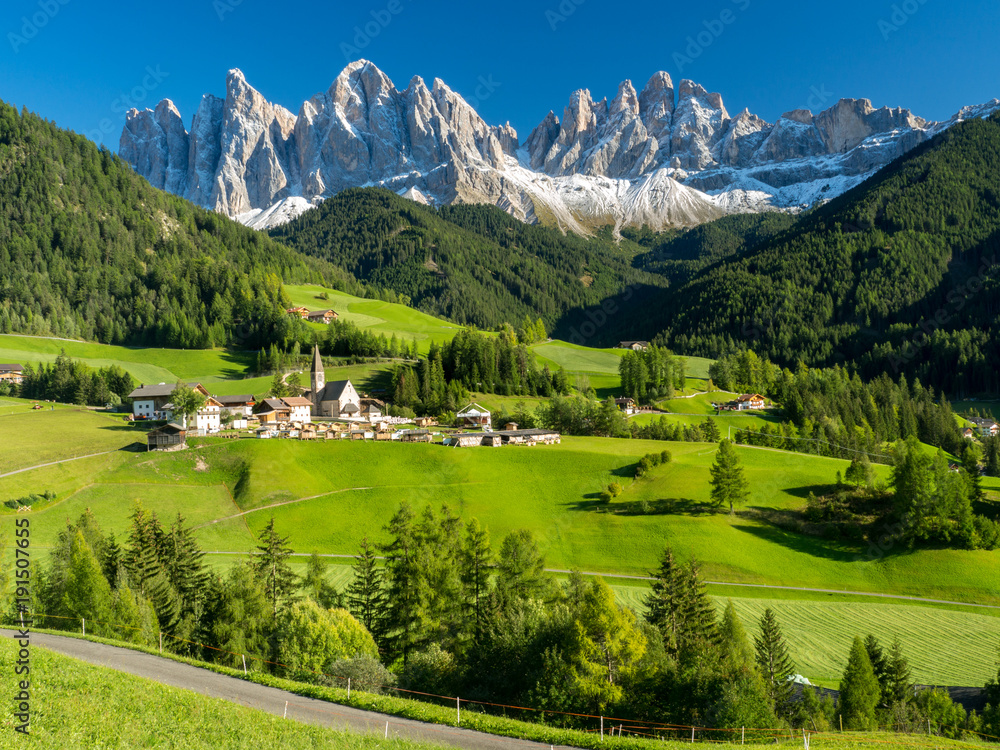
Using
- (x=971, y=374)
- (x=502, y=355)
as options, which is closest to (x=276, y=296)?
(x=502, y=355)

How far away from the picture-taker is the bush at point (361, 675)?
27.8 m

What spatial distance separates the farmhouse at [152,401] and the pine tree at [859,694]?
322 feet

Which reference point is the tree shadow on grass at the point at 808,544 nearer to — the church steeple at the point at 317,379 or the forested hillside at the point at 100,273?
the church steeple at the point at 317,379

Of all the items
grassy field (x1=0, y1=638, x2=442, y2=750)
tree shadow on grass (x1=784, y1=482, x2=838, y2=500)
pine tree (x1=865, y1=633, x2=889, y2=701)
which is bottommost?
pine tree (x1=865, y1=633, x2=889, y2=701)

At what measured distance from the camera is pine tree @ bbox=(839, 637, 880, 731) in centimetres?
3278

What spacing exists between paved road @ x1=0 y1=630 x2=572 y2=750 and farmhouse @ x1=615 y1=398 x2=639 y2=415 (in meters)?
104

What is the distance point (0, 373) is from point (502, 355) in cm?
9754

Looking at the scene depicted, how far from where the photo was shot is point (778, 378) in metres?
148

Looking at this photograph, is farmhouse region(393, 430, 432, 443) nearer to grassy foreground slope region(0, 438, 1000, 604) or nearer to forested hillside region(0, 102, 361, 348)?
grassy foreground slope region(0, 438, 1000, 604)

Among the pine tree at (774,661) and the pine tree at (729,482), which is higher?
the pine tree at (729,482)

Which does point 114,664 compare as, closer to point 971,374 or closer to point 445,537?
point 445,537

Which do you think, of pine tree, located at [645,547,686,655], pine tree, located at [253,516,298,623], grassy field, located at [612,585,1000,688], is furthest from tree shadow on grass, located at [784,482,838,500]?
pine tree, located at [253,516,298,623]

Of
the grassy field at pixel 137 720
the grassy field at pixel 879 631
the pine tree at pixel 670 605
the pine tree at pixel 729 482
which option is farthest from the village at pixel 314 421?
the grassy field at pixel 137 720

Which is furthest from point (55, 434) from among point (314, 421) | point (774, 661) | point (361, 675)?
point (774, 661)
